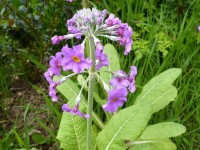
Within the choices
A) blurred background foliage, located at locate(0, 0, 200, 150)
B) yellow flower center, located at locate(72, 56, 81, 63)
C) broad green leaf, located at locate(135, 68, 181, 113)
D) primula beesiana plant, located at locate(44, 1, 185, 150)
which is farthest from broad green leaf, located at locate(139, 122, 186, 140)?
yellow flower center, located at locate(72, 56, 81, 63)

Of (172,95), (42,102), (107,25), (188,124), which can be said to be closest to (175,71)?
(172,95)

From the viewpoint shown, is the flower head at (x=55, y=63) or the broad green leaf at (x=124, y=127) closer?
the flower head at (x=55, y=63)

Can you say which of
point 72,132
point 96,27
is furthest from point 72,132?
point 96,27

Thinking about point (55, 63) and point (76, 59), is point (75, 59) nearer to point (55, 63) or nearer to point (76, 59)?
point (76, 59)

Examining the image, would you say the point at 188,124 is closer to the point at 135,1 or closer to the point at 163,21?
the point at 163,21

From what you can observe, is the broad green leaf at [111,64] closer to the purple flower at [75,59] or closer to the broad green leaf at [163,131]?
the broad green leaf at [163,131]

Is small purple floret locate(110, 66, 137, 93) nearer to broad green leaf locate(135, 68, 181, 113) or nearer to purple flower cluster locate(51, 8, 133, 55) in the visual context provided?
purple flower cluster locate(51, 8, 133, 55)

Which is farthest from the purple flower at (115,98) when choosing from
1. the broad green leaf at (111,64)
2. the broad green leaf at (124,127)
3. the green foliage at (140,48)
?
the green foliage at (140,48)
